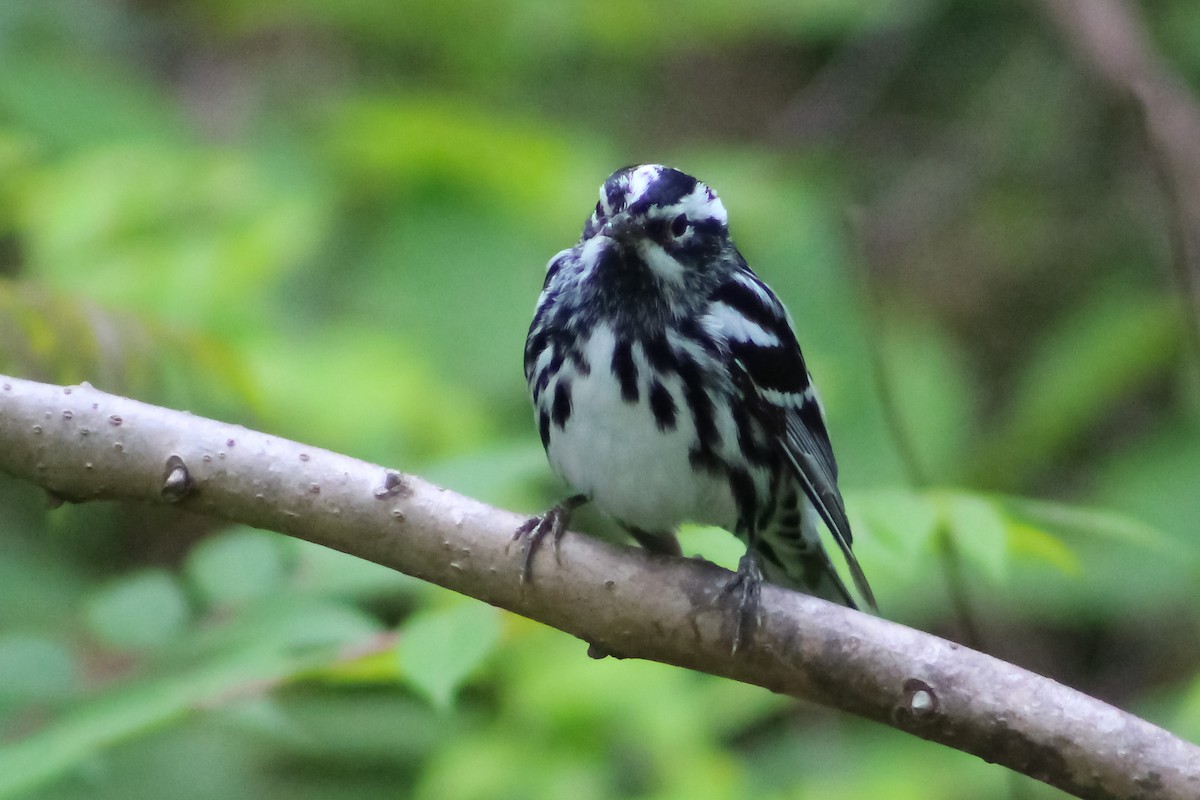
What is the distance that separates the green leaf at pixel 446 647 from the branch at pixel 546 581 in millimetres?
48

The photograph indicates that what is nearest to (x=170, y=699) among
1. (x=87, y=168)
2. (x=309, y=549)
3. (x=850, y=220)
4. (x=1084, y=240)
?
(x=309, y=549)

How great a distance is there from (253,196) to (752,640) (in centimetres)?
237

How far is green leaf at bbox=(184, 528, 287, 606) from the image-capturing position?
91.4 inches

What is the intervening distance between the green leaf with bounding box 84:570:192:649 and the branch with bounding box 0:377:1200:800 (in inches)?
13.7

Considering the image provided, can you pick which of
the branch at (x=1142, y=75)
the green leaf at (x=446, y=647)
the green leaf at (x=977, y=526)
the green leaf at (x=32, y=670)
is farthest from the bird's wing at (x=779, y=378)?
the branch at (x=1142, y=75)

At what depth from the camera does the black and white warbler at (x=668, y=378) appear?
2.40 metres

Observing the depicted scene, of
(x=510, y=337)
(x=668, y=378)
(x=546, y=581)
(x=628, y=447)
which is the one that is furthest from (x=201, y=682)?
(x=510, y=337)

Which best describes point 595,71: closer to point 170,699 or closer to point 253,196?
point 253,196

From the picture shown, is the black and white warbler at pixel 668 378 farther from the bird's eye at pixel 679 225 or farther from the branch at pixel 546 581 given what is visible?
the branch at pixel 546 581

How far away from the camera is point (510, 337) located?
13.9 ft

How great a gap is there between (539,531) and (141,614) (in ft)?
2.30

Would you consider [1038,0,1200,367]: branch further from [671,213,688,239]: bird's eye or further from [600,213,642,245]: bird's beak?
[600,213,642,245]: bird's beak

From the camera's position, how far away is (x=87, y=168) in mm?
3635

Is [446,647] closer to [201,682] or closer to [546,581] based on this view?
[546,581]
